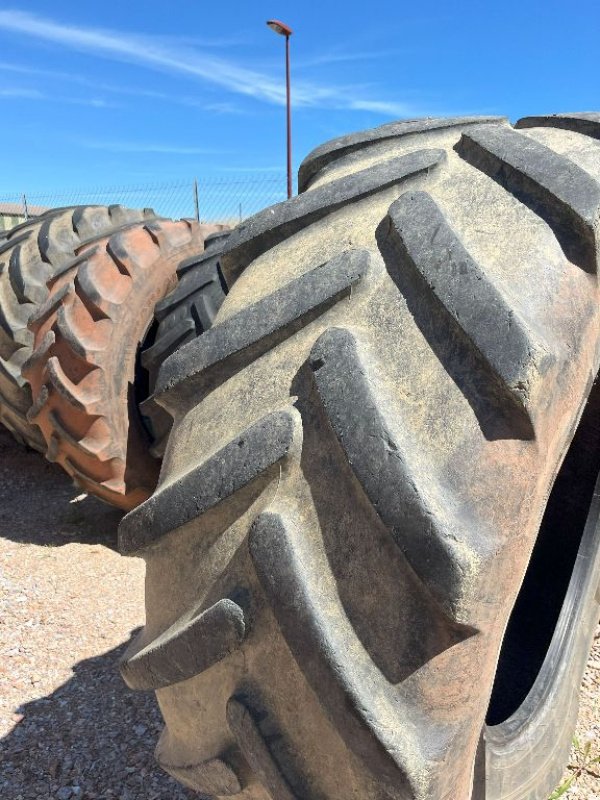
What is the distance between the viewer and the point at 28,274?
9.81ft

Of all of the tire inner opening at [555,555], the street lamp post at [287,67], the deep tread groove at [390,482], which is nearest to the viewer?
the deep tread groove at [390,482]

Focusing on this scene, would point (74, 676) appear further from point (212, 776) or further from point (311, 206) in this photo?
point (311, 206)

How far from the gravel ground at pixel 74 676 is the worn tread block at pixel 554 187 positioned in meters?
1.28

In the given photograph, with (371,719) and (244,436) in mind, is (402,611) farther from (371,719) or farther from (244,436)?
(244,436)

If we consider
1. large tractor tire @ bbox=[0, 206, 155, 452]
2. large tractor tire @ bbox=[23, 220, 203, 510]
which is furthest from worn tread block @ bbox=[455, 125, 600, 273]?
large tractor tire @ bbox=[0, 206, 155, 452]

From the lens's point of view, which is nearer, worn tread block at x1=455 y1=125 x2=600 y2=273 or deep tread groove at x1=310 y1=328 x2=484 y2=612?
deep tread groove at x1=310 y1=328 x2=484 y2=612

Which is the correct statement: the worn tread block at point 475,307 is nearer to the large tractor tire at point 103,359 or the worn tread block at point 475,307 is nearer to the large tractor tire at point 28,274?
the large tractor tire at point 103,359

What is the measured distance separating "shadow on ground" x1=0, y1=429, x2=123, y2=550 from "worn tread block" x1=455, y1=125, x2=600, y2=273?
243 centimetres

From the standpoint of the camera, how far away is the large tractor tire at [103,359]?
7.88 feet

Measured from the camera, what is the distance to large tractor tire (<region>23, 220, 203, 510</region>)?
240 cm

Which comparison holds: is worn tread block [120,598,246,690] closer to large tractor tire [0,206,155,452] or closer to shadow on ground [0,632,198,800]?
shadow on ground [0,632,198,800]

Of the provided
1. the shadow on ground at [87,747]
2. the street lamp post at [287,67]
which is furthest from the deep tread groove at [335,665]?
the street lamp post at [287,67]

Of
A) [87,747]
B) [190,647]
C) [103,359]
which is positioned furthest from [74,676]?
[190,647]

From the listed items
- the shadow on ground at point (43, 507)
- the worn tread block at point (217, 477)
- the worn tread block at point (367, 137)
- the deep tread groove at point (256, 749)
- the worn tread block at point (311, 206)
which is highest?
the worn tread block at point (367, 137)
